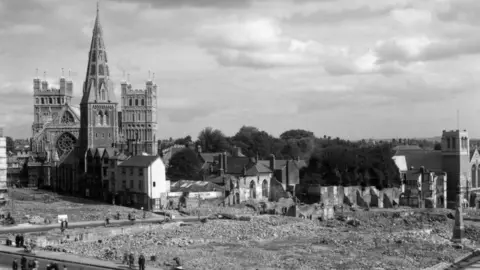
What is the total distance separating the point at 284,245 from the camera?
45.3 m

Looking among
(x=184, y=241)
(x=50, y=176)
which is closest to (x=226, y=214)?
(x=184, y=241)

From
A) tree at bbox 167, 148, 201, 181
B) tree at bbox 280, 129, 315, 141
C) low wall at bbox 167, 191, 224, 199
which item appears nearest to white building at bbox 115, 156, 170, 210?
low wall at bbox 167, 191, 224, 199

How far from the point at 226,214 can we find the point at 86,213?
12155 millimetres

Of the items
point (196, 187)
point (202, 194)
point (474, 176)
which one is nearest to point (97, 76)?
point (196, 187)

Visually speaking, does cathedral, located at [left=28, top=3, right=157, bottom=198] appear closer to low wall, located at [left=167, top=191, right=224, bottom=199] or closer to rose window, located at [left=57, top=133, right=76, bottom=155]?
rose window, located at [left=57, top=133, right=76, bottom=155]

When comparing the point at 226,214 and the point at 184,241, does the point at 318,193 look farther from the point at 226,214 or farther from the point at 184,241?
the point at 184,241

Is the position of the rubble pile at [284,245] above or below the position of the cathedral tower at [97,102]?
below

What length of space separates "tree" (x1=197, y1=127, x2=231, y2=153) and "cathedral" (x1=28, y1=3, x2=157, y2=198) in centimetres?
1187

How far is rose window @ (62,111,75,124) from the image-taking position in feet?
328

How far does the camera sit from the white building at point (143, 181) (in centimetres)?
6084

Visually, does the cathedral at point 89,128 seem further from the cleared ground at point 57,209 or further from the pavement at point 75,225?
the pavement at point 75,225

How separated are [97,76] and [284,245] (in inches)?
1835

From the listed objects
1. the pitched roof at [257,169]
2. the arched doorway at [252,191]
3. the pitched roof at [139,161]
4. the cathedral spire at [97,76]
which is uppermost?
the cathedral spire at [97,76]

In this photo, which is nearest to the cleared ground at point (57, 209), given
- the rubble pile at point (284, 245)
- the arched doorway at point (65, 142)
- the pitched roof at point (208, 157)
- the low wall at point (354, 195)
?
the rubble pile at point (284, 245)
